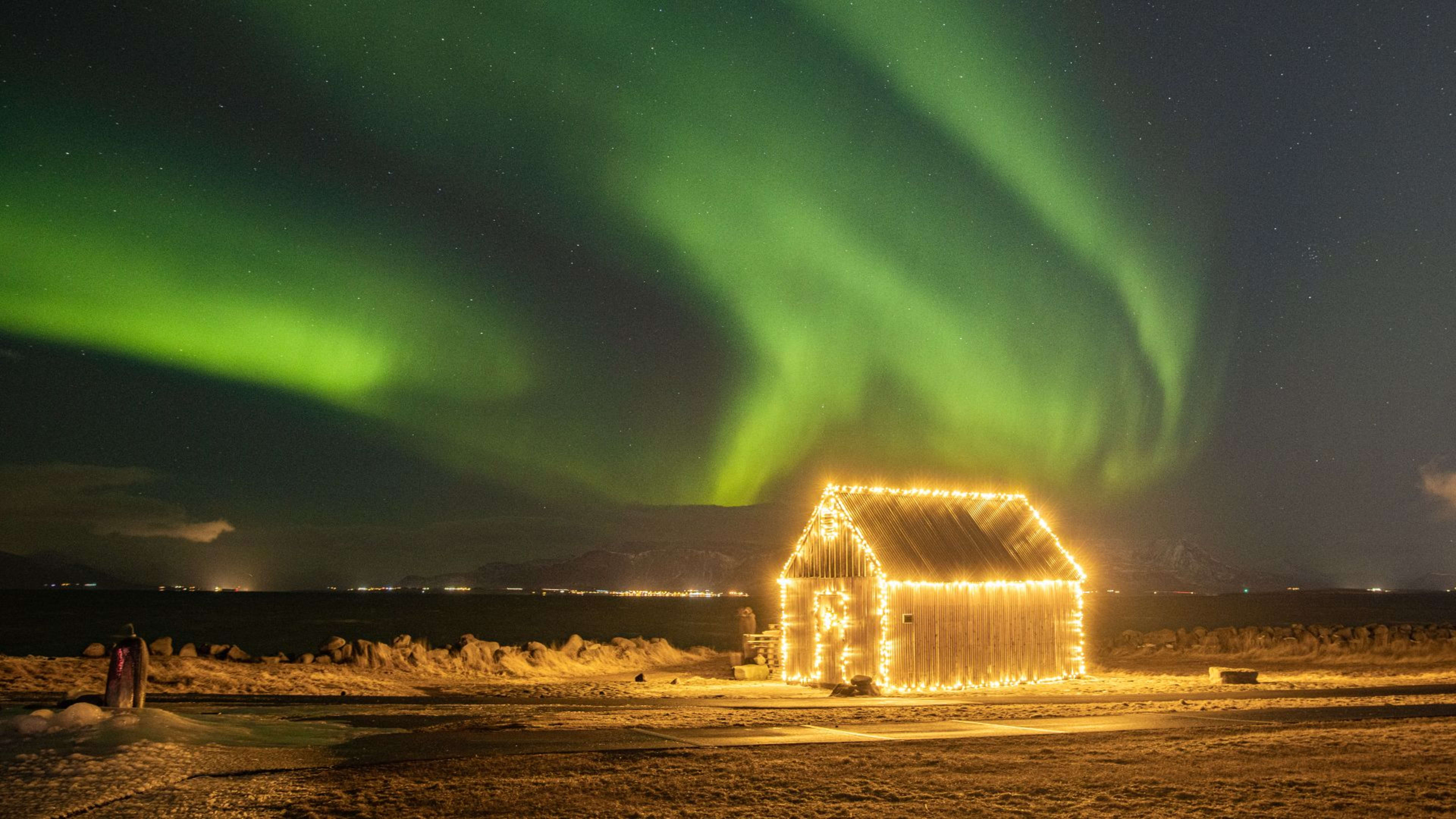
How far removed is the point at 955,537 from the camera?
3181cm

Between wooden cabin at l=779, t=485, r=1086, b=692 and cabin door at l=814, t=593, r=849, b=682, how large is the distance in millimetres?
36

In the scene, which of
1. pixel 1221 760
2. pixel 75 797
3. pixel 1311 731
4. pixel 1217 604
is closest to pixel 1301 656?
pixel 1311 731

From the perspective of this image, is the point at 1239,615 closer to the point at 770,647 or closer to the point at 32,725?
the point at 770,647

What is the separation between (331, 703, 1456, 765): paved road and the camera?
16219 millimetres

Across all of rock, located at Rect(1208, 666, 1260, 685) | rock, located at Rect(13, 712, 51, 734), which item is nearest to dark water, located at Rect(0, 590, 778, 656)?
rock, located at Rect(1208, 666, 1260, 685)

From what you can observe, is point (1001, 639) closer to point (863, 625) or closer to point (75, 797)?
point (863, 625)

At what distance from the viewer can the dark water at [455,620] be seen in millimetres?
83125

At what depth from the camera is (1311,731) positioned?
18172 millimetres

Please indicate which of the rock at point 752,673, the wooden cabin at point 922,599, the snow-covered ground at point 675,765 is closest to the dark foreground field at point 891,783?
the snow-covered ground at point 675,765

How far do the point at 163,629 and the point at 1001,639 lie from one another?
9008 cm

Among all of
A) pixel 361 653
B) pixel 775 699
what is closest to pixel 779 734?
pixel 775 699

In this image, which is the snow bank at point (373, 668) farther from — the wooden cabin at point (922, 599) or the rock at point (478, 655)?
the wooden cabin at point (922, 599)

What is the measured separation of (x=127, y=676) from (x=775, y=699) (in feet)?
43.2

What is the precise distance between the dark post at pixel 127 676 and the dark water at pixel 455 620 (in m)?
46.1
